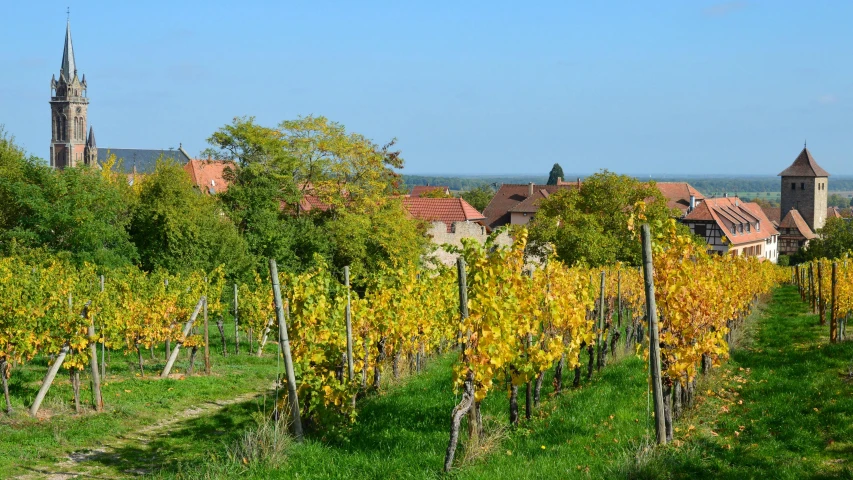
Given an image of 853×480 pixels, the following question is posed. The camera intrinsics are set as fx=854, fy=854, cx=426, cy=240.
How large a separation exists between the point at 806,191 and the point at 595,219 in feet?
254

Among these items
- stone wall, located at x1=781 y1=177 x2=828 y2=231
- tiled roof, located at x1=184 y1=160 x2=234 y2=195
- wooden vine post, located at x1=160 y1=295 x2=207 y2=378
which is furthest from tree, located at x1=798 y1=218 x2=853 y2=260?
wooden vine post, located at x1=160 y1=295 x2=207 y2=378

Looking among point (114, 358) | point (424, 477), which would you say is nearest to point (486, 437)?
point (424, 477)

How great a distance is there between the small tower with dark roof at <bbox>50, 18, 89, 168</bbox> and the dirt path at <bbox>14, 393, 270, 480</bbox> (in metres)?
109

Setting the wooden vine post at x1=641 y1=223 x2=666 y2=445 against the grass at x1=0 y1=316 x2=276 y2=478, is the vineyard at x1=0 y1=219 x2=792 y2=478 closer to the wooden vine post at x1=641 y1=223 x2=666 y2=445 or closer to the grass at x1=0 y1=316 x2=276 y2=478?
the wooden vine post at x1=641 y1=223 x2=666 y2=445

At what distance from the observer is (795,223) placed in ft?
315

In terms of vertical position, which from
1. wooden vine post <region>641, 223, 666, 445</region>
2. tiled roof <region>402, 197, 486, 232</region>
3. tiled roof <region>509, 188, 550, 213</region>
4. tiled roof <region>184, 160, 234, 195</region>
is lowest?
wooden vine post <region>641, 223, 666, 445</region>

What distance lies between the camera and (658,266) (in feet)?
32.0

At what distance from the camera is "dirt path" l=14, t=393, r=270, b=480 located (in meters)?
10.3

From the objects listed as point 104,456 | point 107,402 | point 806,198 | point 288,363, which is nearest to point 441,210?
point 107,402

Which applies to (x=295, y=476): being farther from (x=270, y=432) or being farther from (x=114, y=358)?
(x=114, y=358)

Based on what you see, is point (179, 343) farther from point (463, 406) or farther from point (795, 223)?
point (795, 223)

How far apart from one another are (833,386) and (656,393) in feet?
14.7

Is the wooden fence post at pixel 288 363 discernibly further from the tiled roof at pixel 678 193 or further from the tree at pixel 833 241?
the tiled roof at pixel 678 193

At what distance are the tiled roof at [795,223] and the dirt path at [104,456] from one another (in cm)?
9331
